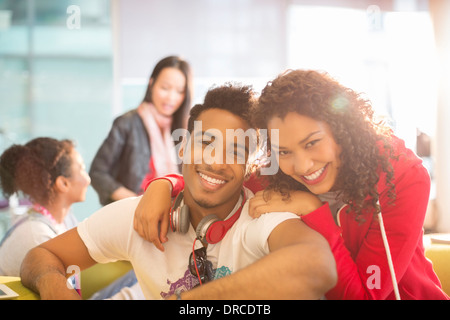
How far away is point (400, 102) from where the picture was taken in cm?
301

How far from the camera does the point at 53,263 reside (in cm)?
112

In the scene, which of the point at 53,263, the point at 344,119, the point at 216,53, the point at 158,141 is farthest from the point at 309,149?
the point at 216,53

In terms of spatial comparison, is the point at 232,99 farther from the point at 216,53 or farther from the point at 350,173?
the point at 216,53

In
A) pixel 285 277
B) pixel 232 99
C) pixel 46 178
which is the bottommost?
pixel 285 277

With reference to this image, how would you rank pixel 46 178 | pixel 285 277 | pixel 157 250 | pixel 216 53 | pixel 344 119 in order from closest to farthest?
pixel 285 277, pixel 344 119, pixel 157 250, pixel 46 178, pixel 216 53

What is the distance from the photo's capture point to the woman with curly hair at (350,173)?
1011mm

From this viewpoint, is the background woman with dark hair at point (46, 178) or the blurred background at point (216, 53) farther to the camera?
the blurred background at point (216, 53)

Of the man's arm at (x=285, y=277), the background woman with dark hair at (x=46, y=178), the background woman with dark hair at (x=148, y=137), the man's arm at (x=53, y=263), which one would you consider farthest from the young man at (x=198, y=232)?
the background woman with dark hair at (x=148, y=137)

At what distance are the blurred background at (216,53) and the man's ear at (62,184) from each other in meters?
1.15

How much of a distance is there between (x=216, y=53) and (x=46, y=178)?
6.65ft

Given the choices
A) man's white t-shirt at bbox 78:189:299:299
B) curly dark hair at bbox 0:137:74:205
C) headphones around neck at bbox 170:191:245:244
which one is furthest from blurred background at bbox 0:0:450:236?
headphones around neck at bbox 170:191:245:244

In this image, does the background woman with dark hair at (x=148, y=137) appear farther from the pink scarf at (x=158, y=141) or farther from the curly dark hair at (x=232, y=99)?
the curly dark hair at (x=232, y=99)

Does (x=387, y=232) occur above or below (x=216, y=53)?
below
